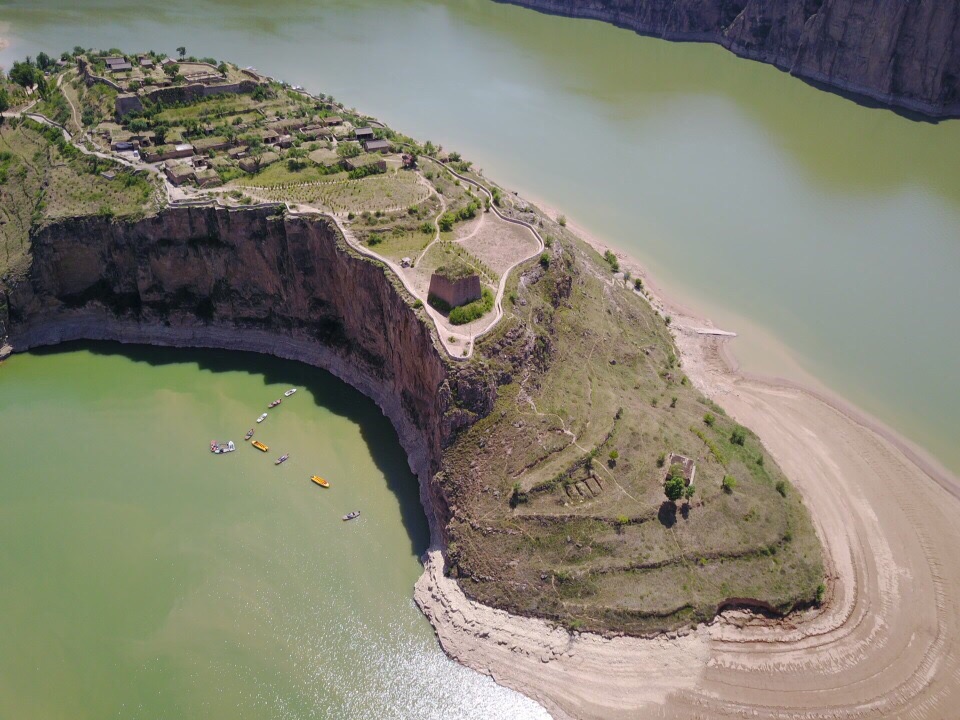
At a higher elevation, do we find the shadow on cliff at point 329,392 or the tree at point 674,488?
the tree at point 674,488

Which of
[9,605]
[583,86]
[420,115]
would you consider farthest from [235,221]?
[583,86]

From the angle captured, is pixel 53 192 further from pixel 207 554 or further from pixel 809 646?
pixel 809 646

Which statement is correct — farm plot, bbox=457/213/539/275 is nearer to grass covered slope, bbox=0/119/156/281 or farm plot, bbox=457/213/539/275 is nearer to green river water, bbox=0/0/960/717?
green river water, bbox=0/0/960/717

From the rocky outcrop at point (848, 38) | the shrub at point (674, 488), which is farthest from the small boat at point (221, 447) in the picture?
the rocky outcrop at point (848, 38)

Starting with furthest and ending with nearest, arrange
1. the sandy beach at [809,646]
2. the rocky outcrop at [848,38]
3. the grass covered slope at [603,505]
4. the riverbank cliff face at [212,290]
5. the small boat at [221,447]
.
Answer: the rocky outcrop at [848,38], the riverbank cliff face at [212,290], the small boat at [221,447], the grass covered slope at [603,505], the sandy beach at [809,646]

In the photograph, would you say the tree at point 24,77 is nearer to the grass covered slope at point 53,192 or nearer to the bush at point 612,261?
the grass covered slope at point 53,192

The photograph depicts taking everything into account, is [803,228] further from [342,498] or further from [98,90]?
[98,90]

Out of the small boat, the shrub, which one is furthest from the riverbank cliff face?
the shrub
